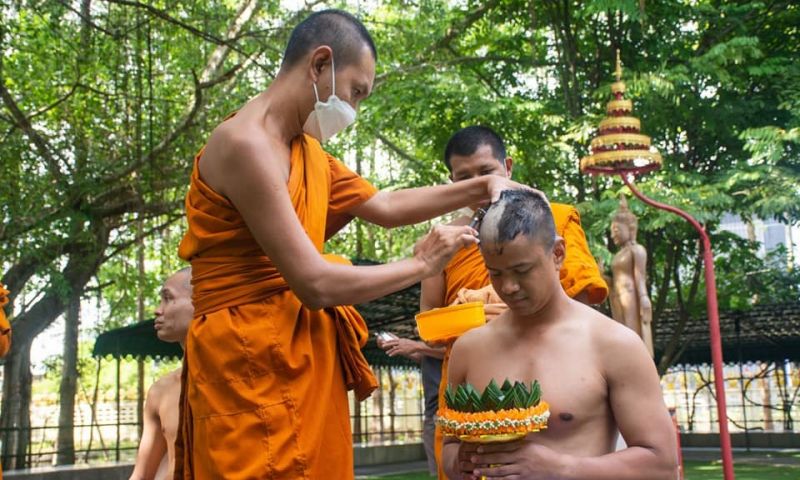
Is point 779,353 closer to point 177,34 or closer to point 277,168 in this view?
point 177,34

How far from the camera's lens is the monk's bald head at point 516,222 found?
2842 mm

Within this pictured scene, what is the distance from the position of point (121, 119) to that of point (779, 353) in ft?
50.6

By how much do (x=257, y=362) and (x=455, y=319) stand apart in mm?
1093

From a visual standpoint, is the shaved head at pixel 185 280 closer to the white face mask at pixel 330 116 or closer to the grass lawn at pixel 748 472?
the white face mask at pixel 330 116

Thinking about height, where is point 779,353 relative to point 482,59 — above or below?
below

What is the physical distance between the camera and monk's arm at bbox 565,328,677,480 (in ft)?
8.49

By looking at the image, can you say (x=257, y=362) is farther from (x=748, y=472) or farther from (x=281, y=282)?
(x=748, y=472)

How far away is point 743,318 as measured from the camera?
1906 centimetres

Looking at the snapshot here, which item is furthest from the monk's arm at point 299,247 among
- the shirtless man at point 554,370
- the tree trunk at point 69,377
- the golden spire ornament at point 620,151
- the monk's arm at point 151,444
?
the tree trunk at point 69,377

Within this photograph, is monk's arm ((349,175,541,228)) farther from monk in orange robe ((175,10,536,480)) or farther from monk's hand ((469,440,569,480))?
monk's hand ((469,440,569,480))

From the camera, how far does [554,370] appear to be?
9.29 feet

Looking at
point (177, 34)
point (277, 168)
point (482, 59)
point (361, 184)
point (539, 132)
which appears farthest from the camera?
point (482, 59)

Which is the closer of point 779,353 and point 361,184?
point 361,184

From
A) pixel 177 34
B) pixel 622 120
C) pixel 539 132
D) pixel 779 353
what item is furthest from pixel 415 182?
pixel 779 353
